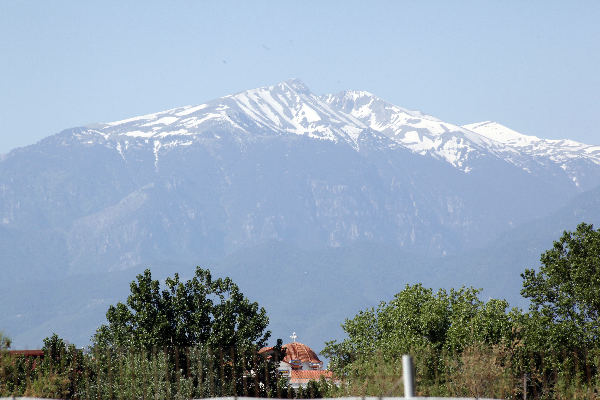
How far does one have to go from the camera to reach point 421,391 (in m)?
46.6

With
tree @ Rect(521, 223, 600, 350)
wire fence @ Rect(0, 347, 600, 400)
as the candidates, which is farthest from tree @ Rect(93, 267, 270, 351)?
tree @ Rect(521, 223, 600, 350)

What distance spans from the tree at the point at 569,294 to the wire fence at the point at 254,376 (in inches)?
45.6

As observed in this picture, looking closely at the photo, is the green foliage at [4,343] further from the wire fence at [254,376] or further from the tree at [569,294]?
the tree at [569,294]

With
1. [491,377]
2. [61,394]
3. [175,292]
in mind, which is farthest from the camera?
[175,292]

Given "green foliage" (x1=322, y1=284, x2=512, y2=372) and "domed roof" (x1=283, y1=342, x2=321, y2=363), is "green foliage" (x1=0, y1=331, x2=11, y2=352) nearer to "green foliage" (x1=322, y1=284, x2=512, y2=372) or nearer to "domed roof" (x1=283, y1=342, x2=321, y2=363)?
"green foliage" (x1=322, y1=284, x2=512, y2=372)

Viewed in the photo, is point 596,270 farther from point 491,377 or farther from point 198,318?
point 198,318

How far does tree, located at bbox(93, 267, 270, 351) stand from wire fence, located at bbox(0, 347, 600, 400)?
2.49 meters

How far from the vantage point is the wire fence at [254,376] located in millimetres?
45406

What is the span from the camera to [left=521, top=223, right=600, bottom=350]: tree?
2258 inches

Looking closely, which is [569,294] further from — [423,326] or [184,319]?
[184,319]

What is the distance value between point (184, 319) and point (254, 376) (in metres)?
7.83

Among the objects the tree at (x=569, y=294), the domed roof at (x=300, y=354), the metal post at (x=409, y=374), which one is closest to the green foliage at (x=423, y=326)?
the tree at (x=569, y=294)

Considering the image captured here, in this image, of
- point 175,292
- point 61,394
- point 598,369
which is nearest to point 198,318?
point 175,292

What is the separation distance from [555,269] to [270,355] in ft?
81.5
